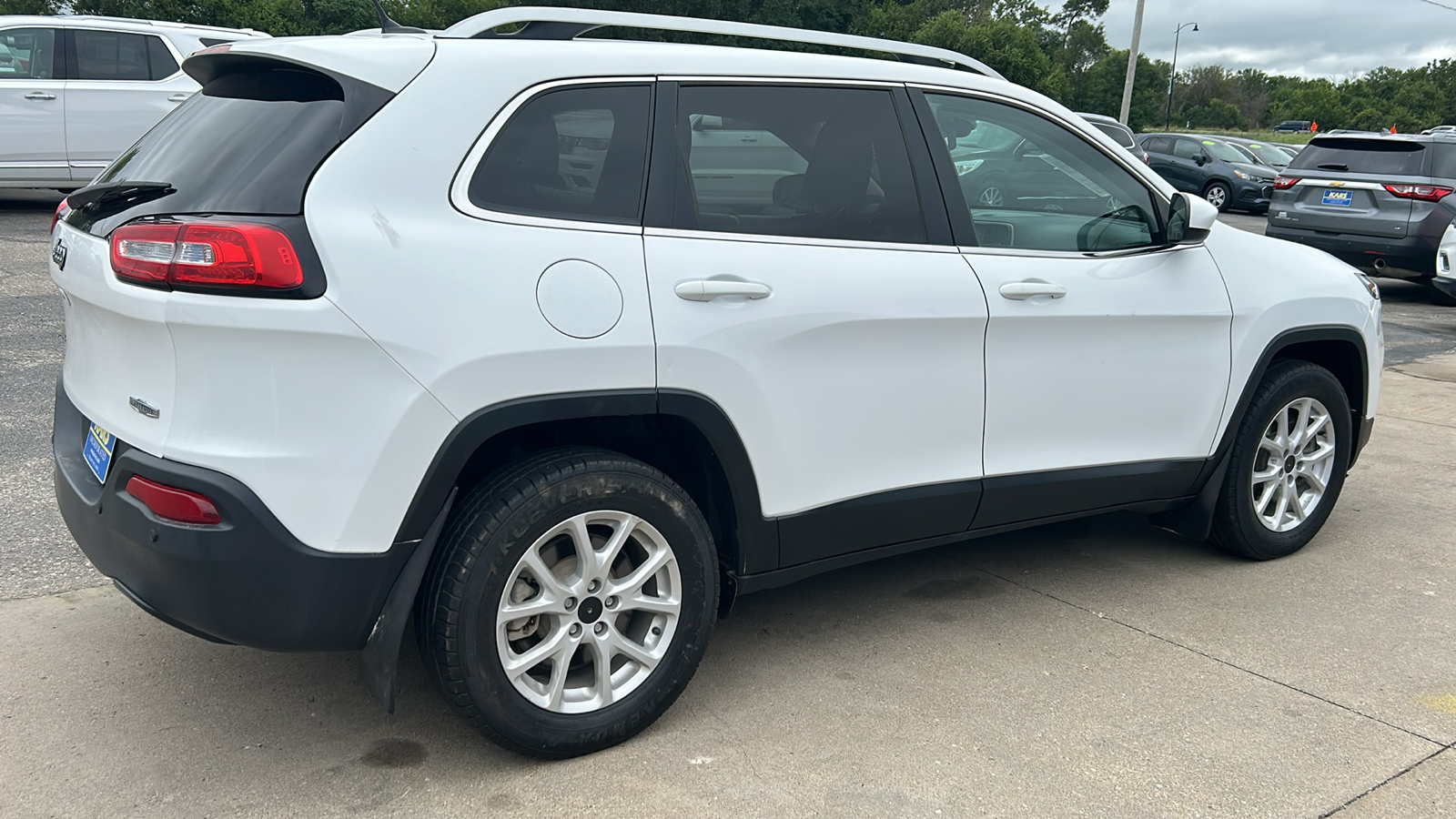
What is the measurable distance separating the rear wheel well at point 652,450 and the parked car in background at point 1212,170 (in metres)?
20.4

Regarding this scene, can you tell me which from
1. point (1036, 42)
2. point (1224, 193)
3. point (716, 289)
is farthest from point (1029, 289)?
point (1036, 42)

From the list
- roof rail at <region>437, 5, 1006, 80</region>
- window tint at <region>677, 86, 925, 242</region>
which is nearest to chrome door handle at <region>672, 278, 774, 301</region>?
window tint at <region>677, 86, 925, 242</region>

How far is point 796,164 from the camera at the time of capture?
3.09m

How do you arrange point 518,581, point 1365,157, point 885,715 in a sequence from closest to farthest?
1. point 518,581
2. point 885,715
3. point 1365,157

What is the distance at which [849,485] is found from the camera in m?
3.11

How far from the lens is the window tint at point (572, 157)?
259 cm

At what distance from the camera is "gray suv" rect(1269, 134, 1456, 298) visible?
10555 millimetres

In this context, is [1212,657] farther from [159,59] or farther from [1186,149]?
[1186,149]

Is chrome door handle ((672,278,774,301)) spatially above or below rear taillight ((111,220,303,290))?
below

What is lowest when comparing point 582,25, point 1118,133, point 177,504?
point 177,504

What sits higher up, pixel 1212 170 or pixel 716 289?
pixel 1212 170

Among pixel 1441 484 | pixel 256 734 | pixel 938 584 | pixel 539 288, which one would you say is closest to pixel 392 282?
pixel 539 288

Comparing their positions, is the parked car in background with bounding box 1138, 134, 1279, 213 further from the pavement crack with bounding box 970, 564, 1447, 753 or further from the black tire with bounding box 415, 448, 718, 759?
the black tire with bounding box 415, 448, 718, 759

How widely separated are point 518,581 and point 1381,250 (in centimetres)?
1076
